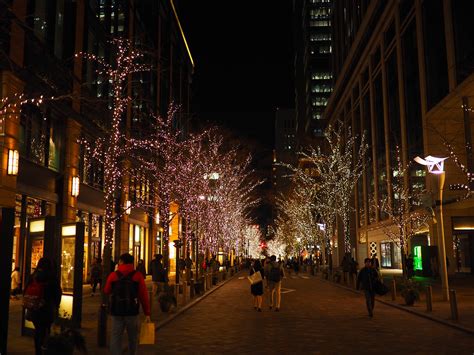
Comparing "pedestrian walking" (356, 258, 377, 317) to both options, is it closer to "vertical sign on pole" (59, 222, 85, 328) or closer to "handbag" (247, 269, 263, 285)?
"handbag" (247, 269, 263, 285)

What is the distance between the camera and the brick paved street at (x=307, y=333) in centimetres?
1056

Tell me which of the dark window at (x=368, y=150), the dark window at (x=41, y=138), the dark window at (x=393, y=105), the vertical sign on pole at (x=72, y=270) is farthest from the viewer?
the dark window at (x=368, y=150)

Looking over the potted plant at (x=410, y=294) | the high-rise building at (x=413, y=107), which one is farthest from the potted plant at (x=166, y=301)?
the high-rise building at (x=413, y=107)

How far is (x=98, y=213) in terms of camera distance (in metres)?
30.0

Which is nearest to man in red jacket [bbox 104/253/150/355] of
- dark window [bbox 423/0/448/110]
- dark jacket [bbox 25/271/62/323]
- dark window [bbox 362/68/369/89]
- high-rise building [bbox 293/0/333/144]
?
dark jacket [bbox 25/271/62/323]

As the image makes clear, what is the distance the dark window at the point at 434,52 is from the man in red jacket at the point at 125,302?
2985cm

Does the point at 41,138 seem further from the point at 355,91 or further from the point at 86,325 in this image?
the point at 355,91

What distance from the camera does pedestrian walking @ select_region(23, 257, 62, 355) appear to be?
29.4 feet

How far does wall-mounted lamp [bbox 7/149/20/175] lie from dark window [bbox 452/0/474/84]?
23708 millimetres

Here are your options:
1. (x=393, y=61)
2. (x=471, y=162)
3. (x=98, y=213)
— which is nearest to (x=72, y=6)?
(x=98, y=213)

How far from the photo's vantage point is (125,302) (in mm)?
8102

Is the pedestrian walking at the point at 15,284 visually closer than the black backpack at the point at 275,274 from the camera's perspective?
No

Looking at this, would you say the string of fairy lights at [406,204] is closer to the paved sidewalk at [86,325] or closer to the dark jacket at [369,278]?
the dark jacket at [369,278]

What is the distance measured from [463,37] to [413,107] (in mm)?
9450
